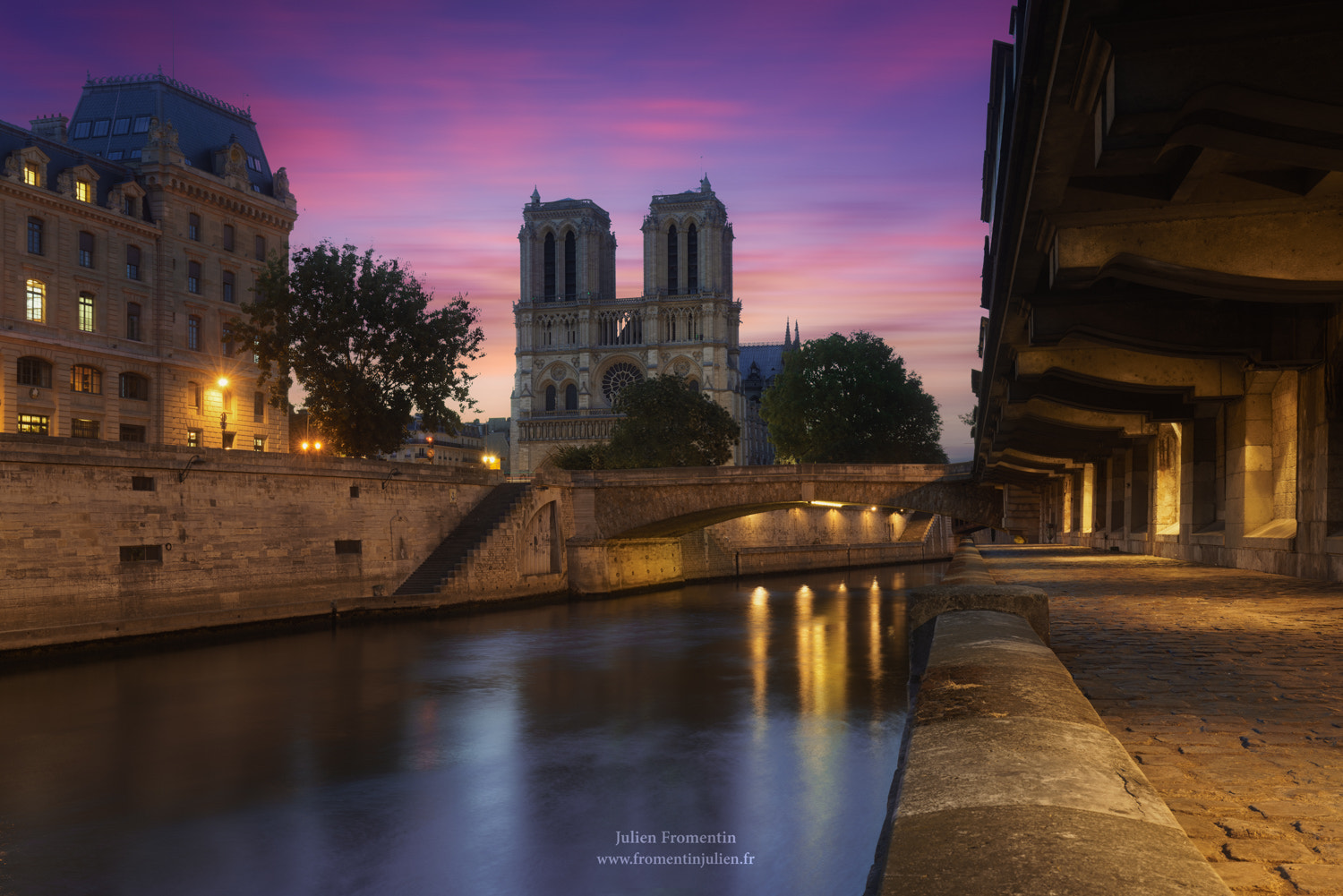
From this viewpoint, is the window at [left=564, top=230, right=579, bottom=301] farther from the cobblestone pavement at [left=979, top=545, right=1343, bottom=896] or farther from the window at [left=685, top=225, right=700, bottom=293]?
the cobblestone pavement at [left=979, top=545, right=1343, bottom=896]

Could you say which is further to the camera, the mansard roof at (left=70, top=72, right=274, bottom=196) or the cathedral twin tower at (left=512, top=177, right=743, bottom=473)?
the cathedral twin tower at (left=512, top=177, right=743, bottom=473)

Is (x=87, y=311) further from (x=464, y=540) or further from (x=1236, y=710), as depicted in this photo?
(x=1236, y=710)

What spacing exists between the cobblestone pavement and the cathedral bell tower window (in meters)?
103

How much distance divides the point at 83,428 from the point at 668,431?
118ft

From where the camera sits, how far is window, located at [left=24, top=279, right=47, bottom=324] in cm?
4122

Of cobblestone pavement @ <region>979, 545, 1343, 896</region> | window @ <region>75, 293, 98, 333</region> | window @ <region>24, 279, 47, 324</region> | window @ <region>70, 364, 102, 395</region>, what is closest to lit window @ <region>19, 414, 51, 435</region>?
window @ <region>70, 364, 102, 395</region>

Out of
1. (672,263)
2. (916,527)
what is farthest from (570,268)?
(916,527)

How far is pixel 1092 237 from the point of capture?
9820 mm

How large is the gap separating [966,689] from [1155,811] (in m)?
1.84

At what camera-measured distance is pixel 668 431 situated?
233ft

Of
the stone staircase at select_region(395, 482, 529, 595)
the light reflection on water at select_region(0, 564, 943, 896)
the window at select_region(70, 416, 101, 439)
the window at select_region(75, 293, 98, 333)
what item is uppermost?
the window at select_region(75, 293, 98, 333)

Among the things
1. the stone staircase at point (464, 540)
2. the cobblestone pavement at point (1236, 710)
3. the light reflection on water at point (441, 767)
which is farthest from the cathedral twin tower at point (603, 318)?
the cobblestone pavement at point (1236, 710)

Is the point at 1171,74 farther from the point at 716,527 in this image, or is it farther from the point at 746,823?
the point at 716,527

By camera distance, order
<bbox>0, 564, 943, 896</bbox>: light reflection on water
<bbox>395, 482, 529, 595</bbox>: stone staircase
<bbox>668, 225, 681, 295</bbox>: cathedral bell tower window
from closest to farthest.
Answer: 1. <bbox>0, 564, 943, 896</bbox>: light reflection on water
2. <bbox>395, 482, 529, 595</bbox>: stone staircase
3. <bbox>668, 225, 681, 295</bbox>: cathedral bell tower window
